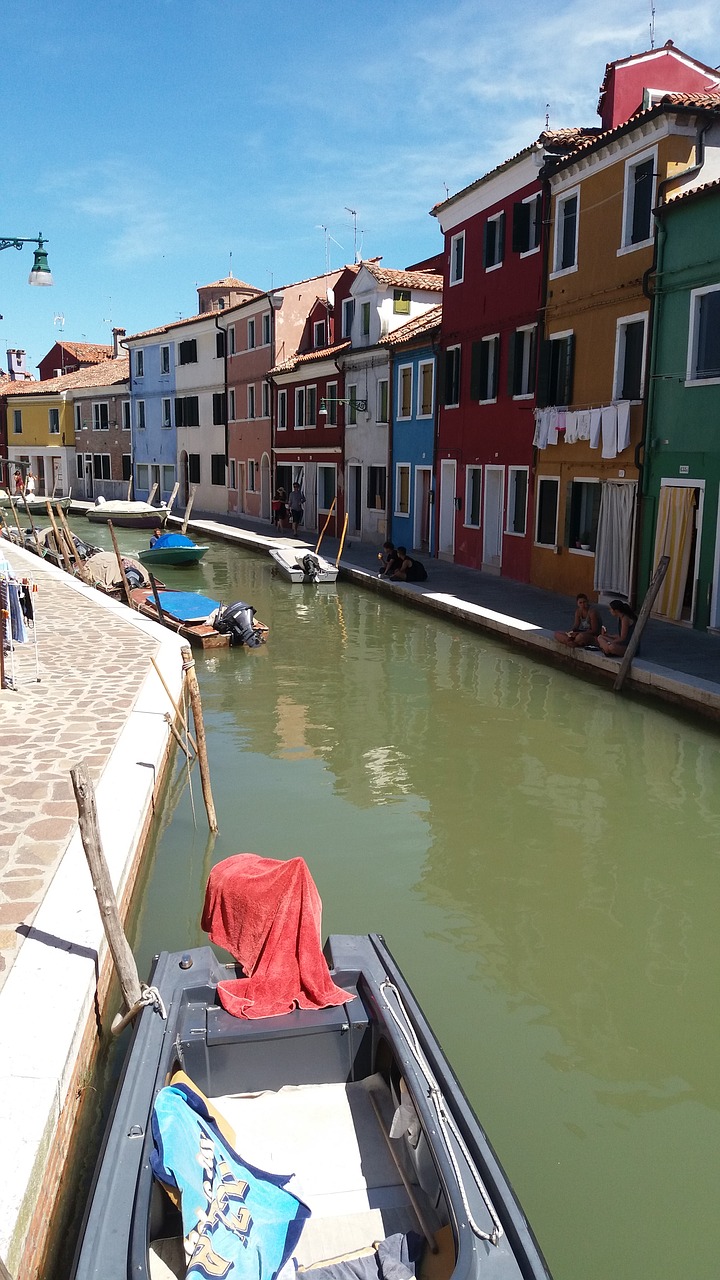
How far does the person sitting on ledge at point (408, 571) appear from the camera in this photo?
71.9ft

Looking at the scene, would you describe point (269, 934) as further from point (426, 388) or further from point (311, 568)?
point (426, 388)

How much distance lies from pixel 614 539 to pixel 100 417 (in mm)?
42682

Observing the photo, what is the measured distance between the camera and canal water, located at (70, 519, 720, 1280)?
4.97 metres

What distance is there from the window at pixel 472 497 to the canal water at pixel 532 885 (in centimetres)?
831

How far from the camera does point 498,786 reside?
33.8 ft

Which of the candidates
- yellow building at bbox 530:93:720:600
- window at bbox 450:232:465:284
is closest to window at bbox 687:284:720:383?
yellow building at bbox 530:93:720:600

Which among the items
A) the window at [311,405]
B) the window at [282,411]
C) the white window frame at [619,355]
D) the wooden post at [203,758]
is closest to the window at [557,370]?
the white window frame at [619,355]

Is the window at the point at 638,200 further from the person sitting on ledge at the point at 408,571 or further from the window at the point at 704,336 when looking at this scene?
the person sitting on ledge at the point at 408,571

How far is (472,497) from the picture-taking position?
23.6m

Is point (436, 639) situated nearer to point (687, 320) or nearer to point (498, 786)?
point (687, 320)

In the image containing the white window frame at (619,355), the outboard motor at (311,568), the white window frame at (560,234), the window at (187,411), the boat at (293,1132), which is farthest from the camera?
the window at (187,411)

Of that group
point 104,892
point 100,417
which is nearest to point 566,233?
point 104,892

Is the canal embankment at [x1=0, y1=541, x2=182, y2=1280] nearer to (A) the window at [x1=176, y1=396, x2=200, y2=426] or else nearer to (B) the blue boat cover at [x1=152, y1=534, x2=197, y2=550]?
(B) the blue boat cover at [x1=152, y1=534, x2=197, y2=550]

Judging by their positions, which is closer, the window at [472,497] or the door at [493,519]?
the door at [493,519]
